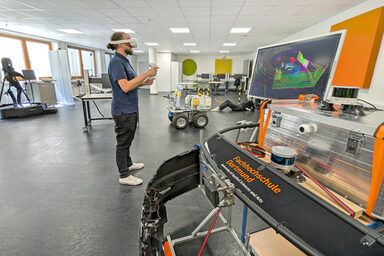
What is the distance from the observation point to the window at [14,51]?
6.75 meters

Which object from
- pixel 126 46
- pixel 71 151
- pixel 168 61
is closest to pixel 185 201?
pixel 126 46

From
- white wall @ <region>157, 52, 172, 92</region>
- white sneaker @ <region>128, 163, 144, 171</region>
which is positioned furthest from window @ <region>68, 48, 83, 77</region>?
white sneaker @ <region>128, 163, 144, 171</region>

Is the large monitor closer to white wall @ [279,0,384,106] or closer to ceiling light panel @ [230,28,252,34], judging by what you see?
white wall @ [279,0,384,106]

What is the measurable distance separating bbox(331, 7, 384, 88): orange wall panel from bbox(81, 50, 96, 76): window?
1188 cm

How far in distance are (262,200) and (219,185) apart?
0.55 ft

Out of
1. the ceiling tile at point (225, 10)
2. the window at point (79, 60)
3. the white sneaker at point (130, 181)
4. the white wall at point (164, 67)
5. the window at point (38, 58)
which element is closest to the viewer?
the white sneaker at point (130, 181)

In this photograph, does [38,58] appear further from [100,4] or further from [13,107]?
[100,4]

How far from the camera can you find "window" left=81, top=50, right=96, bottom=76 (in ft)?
36.9

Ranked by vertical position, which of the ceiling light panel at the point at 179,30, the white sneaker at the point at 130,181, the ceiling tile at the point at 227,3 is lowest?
the white sneaker at the point at 130,181

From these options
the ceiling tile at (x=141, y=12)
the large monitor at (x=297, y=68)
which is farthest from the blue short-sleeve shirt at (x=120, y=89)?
the ceiling tile at (x=141, y=12)

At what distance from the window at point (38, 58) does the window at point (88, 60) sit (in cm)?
258

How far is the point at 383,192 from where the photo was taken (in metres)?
0.67

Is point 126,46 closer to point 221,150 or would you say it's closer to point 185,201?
point 221,150

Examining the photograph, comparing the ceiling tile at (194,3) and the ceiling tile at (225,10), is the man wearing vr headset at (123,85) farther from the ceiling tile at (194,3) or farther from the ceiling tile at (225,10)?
the ceiling tile at (225,10)
